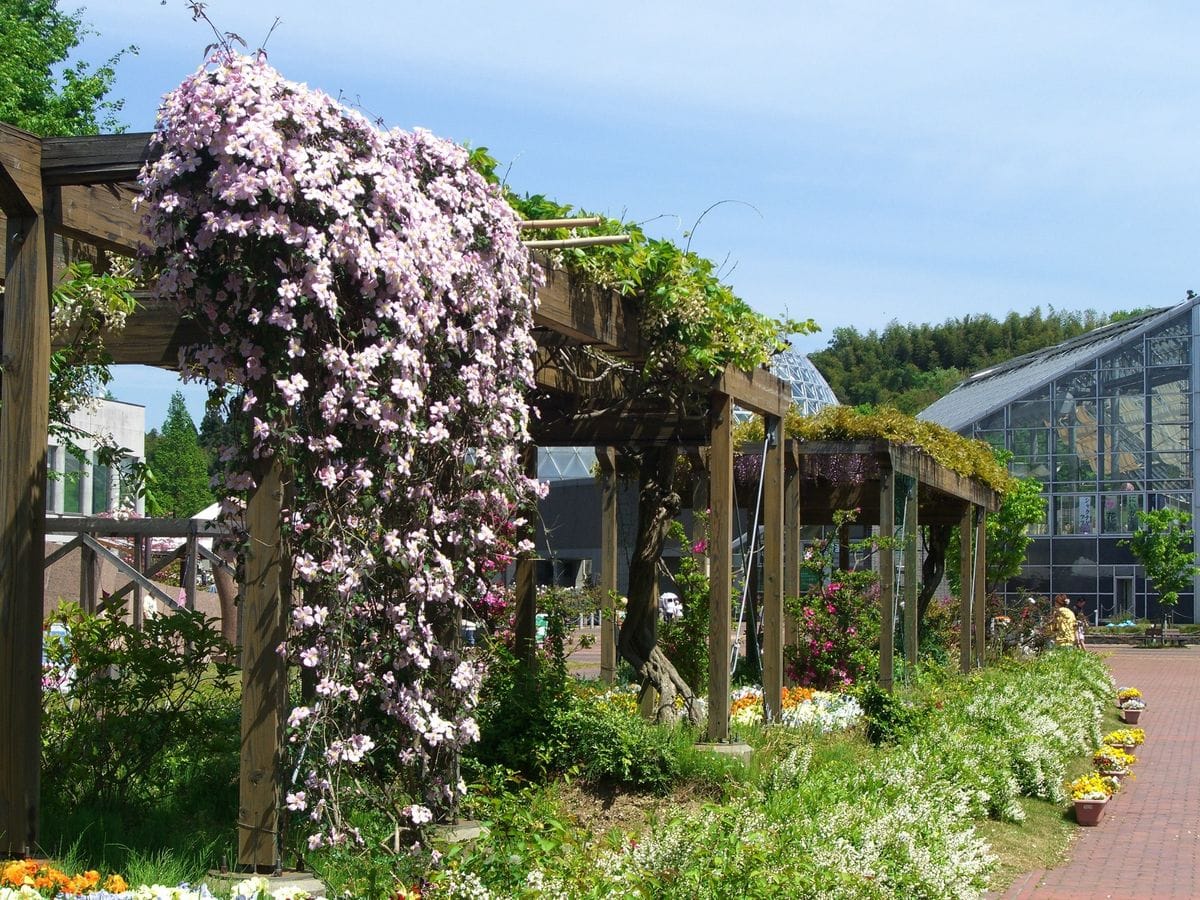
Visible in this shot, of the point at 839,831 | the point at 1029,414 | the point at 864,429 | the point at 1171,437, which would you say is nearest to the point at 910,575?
the point at 864,429

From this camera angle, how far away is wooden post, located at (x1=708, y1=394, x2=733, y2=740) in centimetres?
787

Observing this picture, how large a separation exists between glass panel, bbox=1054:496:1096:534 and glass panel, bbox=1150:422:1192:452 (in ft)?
7.91

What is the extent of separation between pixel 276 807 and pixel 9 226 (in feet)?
6.29

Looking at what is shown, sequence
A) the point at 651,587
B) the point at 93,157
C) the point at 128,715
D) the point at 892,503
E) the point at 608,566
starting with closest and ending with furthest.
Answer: the point at 93,157
the point at 128,715
the point at 651,587
the point at 608,566
the point at 892,503

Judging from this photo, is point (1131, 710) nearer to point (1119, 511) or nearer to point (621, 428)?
point (621, 428)

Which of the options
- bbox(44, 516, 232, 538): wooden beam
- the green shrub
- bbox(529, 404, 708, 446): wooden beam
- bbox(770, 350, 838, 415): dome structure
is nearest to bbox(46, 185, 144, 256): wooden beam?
the green shrub

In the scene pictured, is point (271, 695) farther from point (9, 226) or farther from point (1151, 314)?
point (1151, 314)

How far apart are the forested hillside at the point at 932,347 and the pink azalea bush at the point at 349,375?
253 feet

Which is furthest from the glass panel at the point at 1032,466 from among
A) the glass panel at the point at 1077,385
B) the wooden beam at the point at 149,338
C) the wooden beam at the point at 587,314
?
the wooden beam at the point at 149,338

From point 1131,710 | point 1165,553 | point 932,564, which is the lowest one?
point 1131,710

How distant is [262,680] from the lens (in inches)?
157

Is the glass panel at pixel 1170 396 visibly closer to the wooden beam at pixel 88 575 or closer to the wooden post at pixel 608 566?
the wooden post at pixel 608 566

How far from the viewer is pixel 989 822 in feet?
28.2

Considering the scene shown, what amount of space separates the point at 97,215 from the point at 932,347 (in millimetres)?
84856
